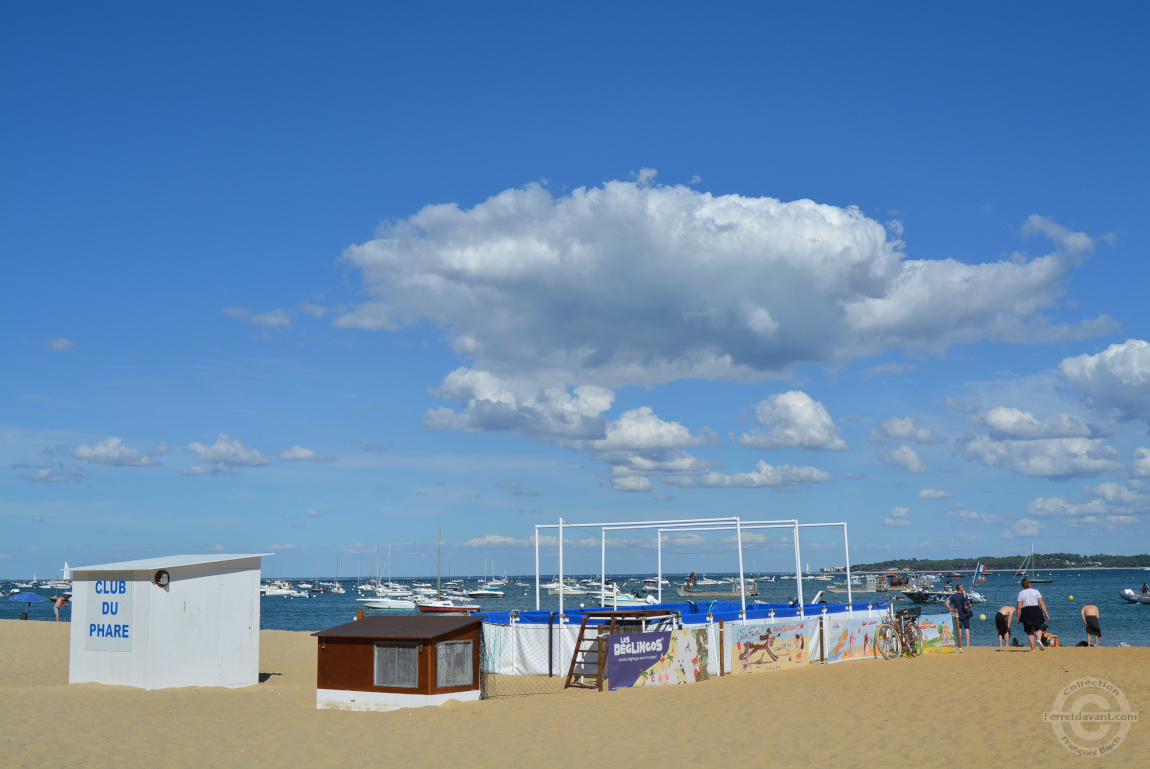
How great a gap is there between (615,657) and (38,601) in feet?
371

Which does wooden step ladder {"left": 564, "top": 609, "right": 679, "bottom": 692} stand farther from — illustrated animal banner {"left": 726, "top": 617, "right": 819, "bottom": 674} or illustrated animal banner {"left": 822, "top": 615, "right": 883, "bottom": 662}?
illustrated animal banner {"left": 822, "top": 615, "right": 883, "bottom": 662}

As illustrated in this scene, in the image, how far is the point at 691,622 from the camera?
19.2 m

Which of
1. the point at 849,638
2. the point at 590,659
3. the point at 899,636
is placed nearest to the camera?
the point at 590,659

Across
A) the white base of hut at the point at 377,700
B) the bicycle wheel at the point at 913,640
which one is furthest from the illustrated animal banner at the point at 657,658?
the bicycle wheel at the point at 913,640

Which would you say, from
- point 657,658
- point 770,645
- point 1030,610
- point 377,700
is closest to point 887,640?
point 1030,610

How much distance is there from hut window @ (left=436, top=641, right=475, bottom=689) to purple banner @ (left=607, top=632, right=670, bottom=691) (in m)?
2.95

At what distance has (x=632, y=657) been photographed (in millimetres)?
16453

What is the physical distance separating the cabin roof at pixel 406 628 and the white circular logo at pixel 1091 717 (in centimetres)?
821

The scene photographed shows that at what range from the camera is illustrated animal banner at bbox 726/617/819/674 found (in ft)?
61.3

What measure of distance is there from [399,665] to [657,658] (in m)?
5.31

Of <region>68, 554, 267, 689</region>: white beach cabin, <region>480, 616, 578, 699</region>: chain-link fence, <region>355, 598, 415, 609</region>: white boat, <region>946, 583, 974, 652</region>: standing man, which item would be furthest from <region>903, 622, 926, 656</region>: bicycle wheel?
<region>355, 598, 415, 609</region>: white boat

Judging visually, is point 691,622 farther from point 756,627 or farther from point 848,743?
point 848,743

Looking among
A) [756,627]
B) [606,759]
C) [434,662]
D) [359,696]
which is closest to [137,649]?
[359,696]

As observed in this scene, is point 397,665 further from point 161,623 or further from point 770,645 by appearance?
point 770,645
